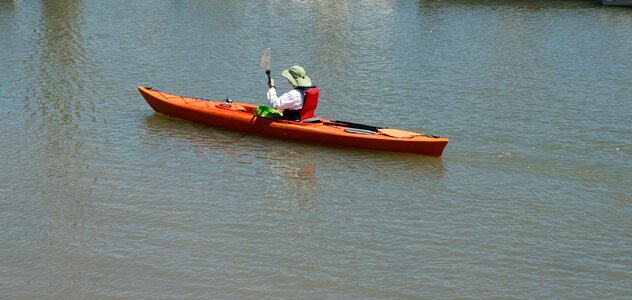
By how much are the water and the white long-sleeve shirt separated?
0.60 metres

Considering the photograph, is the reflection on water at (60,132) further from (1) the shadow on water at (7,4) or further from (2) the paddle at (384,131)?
(1) the shadow on water at (7,4)

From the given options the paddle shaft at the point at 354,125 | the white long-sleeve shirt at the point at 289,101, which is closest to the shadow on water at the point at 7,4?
the white long-sleeve shirt at the point at 289,101

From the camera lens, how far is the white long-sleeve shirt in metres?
14.8

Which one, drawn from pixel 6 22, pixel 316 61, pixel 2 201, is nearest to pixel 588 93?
pixel 316 61

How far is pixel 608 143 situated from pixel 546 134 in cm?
100

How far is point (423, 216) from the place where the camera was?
39.3ft

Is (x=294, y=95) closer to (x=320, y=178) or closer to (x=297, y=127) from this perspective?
(x=297, y=127)

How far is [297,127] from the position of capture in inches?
577

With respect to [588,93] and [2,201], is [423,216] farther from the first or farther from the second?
[588,93]

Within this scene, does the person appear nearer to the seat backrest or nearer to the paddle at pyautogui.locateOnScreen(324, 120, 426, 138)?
the seat backrest

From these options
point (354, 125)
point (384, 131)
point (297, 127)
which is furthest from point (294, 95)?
point (384, 131)

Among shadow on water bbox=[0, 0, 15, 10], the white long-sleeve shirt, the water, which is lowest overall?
the water

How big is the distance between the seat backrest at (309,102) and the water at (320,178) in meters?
0.60

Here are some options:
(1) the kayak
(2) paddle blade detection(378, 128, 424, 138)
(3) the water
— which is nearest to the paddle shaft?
(1) the kayak
